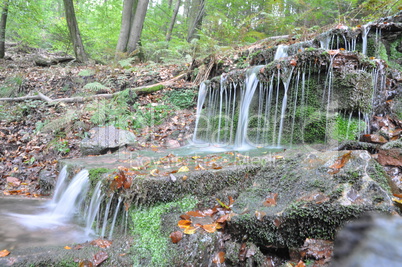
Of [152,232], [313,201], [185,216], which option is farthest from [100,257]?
[313,201]

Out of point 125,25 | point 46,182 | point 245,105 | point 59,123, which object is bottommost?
point 46,182

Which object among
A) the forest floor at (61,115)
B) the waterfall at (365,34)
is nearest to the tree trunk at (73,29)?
the forest floor at (61,115)

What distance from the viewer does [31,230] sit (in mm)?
3033

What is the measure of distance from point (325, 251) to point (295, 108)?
3631 millimetres

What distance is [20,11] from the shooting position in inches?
451

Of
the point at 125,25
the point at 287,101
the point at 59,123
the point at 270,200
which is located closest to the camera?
the point at 270,200

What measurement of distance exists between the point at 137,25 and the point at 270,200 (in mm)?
11399

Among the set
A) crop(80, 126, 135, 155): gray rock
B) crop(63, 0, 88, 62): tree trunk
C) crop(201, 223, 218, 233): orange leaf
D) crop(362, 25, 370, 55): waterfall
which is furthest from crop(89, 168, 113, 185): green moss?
crop(63, 0, 88, 62): tree trunk

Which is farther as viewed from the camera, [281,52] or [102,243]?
[281,52]

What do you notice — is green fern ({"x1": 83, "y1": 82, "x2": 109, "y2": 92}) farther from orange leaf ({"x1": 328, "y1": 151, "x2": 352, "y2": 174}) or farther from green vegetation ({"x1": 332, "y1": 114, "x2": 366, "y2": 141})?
orange leaf ({"x1": 328, "y1": 151, "x2": 352, "y2": 174})

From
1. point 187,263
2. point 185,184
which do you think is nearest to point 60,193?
point 185,184

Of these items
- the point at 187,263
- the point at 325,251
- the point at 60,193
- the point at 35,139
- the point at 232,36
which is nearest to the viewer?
the point at 325,251

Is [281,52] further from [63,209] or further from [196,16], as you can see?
[196,16]

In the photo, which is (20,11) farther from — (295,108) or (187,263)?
(187,263)
